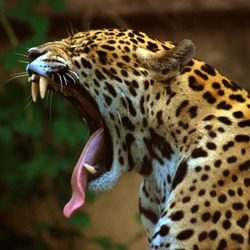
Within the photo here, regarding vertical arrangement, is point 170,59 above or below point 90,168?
above

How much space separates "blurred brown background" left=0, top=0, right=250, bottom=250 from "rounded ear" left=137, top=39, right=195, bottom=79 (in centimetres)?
380

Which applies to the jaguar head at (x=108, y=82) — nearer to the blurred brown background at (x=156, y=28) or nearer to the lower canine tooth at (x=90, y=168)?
the lower canine tooth at (x=90, y=168)

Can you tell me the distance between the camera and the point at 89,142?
430 cm

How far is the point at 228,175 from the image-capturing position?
387 cm

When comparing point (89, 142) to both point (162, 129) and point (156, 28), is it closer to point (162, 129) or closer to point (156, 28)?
point (162, 129)

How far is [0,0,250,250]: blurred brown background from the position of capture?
789 cm

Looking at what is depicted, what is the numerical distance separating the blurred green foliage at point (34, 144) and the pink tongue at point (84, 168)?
273cm

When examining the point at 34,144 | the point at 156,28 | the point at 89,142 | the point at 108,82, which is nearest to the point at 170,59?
the point at 108,82

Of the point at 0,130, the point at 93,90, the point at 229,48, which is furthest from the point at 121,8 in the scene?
the point at 93,90

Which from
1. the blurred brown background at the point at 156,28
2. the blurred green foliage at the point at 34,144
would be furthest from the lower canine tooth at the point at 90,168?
the blurred brown background at the point at 156,28

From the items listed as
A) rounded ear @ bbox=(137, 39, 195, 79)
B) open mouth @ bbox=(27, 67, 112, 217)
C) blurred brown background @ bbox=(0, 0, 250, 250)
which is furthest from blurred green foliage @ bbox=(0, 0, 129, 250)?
rounded ear @ bbox=(137, 39, 195, 79)

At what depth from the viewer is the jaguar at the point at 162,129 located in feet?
12.6

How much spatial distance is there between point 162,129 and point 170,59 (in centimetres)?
28

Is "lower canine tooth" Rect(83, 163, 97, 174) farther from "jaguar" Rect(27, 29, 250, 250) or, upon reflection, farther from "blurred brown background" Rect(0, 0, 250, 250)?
"blurred brown background" Rect(0, 0, 250, 250)
